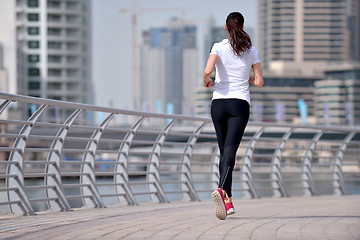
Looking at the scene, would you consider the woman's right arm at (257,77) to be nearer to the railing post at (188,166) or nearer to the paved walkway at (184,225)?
the paved walkway at (184,225)

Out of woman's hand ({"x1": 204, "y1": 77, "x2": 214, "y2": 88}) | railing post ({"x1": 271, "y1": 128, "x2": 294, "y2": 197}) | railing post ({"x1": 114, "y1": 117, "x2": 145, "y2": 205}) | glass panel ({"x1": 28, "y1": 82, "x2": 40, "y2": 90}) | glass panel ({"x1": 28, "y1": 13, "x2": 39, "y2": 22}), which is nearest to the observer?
woman's hand ({"x1": 204, "y1": 77, "x2": 214, "y2": 88})

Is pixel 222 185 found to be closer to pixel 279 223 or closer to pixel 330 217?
pixel 279 223

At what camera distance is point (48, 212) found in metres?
8.47

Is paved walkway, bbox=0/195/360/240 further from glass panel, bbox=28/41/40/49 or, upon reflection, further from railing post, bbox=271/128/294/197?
glass panel, bbox=28/41/40/49

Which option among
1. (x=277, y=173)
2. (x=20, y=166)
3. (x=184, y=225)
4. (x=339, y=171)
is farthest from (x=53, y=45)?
(x=184, y=225)

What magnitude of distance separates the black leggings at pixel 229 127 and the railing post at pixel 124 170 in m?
2.62

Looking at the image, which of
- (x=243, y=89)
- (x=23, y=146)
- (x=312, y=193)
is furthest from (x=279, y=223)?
(x=312, y=193)

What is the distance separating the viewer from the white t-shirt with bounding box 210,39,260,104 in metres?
7.36

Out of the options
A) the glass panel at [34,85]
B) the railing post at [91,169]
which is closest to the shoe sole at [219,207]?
the railing post at [91,169]

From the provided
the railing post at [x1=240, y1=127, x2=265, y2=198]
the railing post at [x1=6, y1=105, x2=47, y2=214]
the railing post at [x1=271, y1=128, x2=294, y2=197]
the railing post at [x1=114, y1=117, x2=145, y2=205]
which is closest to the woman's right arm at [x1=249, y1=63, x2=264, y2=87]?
the railing post at [x1=6, y1=105, x2=47, y2=214]

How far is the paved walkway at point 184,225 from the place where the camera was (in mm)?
5895

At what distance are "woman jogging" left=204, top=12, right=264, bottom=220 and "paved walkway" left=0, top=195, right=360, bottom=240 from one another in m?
0.52

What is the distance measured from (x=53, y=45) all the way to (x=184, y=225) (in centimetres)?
11734

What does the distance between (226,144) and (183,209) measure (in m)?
1.70
